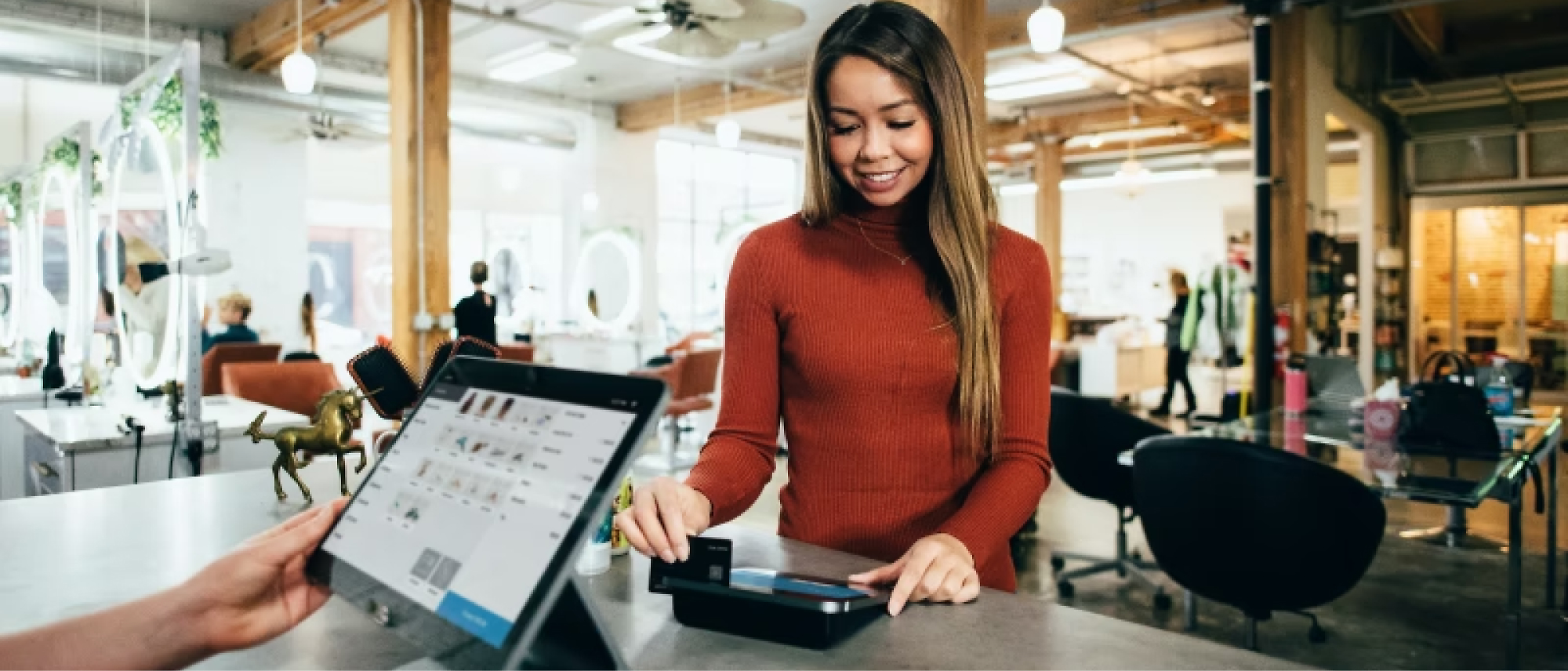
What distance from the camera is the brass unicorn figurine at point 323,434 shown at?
1650 millimetres

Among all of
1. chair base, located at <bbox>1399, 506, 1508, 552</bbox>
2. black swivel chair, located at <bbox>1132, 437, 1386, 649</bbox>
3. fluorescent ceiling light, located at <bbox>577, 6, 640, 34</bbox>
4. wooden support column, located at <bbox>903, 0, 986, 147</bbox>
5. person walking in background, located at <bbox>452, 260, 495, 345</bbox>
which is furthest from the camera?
fluorescent ceiling light, located at <bbox>577, 6, 640, 34</bbox>

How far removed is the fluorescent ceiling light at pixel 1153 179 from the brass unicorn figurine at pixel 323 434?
1328cm

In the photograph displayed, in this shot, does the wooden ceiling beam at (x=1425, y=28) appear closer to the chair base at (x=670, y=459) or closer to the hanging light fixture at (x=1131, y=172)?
the hanging light fixture at (x=1131, y=172)

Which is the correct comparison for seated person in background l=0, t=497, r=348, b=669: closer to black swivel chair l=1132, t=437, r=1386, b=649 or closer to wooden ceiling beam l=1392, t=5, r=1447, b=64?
black swivel chair l=1132, t=437, r=1386, b=649

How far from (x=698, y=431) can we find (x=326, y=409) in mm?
7169

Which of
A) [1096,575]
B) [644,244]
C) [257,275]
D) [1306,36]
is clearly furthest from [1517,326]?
[257,275]

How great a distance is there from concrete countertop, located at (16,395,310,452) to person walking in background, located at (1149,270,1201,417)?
931cm

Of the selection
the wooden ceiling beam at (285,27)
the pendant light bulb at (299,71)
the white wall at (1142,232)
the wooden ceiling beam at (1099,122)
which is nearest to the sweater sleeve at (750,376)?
the pendant light bulb at (299,71)

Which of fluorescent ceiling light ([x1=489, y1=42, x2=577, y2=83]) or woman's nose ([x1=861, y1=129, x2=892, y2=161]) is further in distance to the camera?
fluorescent ceiling light ([x1=489, y1=42, x2=577, y2=83])

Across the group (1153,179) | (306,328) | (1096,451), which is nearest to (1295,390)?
(1096,451)

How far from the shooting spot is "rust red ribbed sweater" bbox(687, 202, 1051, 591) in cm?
138

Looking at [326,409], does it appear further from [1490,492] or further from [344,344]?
[344,344]

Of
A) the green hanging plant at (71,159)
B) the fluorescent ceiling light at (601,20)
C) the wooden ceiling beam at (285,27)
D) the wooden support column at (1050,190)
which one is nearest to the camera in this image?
the green hanging plant at (71,159)

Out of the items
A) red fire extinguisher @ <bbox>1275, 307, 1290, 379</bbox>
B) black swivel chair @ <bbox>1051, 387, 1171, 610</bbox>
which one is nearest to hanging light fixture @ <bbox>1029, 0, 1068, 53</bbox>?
black swivel chair @ <bbox>1051, 387, 1171, 610</bbox>
